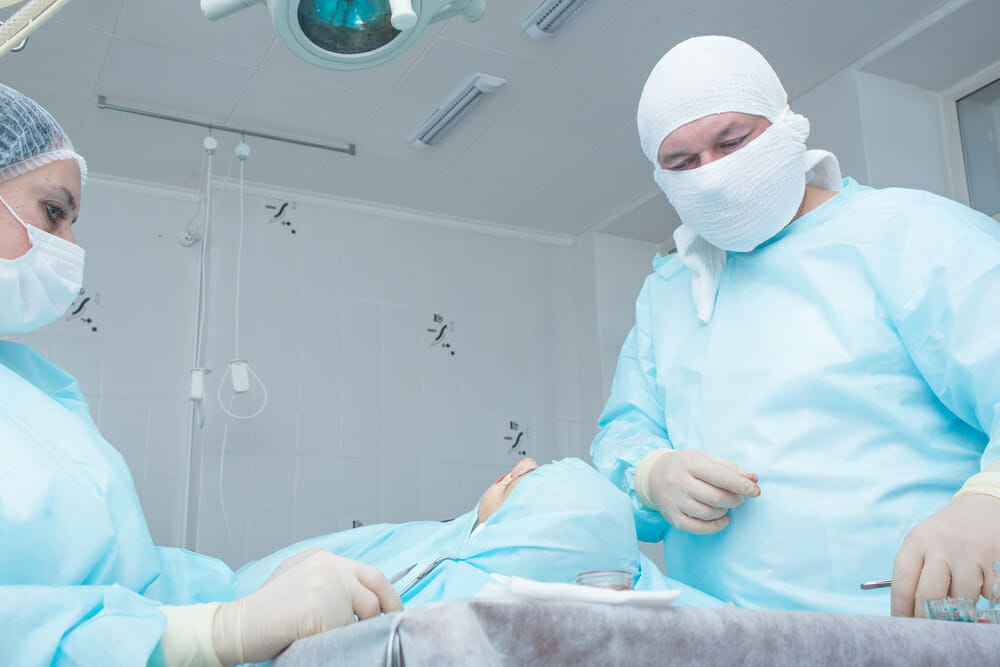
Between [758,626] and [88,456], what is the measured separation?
0.79 meters

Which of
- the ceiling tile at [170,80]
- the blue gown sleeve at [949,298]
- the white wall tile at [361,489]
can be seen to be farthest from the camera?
the white wall tile at [361,489]

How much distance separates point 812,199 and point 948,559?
2.40 ft

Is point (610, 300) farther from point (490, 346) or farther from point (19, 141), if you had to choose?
point (19, 141)

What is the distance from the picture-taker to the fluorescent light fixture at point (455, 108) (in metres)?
3.30

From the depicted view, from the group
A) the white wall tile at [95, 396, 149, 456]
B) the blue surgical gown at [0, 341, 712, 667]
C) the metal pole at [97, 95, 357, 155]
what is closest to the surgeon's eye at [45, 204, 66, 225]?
the blue surgical gown at [0, 341, 712, 667]

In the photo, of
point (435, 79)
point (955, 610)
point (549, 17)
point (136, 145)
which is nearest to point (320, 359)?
point (136, 145)

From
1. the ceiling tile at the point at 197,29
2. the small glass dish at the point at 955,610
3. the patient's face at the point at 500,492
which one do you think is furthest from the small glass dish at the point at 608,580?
the ceiling tile at the point at 197,29

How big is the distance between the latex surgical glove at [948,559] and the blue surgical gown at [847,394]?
146 millimetres

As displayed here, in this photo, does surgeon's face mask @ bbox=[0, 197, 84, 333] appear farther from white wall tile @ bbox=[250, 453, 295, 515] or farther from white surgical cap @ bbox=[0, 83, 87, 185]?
white wall tile @ bbox=[250, 453, 295, 515]

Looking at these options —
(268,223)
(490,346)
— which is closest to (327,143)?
(268,223)

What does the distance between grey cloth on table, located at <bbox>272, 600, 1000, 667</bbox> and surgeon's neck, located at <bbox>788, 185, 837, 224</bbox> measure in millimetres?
894

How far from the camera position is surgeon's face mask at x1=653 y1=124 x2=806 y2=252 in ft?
4.45

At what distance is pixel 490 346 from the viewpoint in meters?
4.47

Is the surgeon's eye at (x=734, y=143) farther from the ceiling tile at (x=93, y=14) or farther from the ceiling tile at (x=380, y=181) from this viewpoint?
the ceiling tile at (x=380, y=181)
